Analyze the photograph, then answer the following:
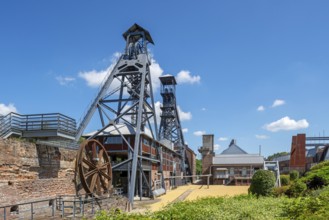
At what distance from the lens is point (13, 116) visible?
20328mm

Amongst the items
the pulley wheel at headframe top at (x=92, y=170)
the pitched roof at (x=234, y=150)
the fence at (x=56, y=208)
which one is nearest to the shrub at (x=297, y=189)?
the fence at (x=56, y=208)

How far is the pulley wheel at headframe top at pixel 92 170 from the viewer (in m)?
18.0

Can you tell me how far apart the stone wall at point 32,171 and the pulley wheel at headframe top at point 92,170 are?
91cm

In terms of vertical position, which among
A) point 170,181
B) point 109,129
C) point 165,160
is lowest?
point 170,181

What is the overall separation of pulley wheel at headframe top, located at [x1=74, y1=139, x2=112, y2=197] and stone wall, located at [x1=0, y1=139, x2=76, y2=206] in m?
0.91

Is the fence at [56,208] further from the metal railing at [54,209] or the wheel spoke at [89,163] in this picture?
the wheel spoke at [89,163]

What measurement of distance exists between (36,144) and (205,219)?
1099cm

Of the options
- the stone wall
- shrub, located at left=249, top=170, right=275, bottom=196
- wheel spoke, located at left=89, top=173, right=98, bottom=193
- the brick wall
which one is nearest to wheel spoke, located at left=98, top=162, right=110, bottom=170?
wheel spoke, located at left=89, top=173, right=98, bottom=193

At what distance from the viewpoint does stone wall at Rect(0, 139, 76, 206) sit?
14.3m

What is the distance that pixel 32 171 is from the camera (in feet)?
55.0

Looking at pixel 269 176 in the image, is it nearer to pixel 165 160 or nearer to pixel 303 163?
→ pixel 165 160

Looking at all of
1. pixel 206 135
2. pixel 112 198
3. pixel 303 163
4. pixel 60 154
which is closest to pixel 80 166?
pixel 60 154

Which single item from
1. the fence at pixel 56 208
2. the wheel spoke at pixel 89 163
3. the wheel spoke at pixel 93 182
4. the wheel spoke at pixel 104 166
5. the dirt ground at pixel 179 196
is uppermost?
the wheel spoke at pixel 89 163

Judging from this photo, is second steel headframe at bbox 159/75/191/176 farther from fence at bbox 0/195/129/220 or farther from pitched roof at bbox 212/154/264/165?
fence at bbox 0/195/129/220
